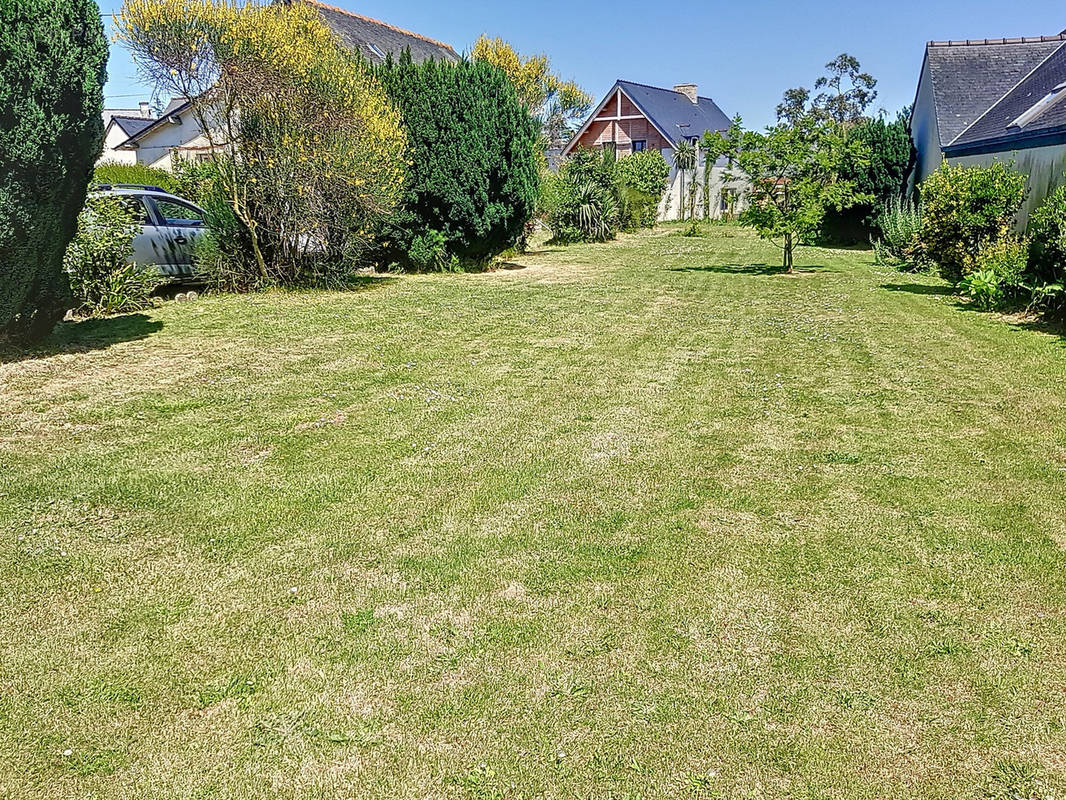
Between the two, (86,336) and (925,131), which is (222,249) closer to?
(86,336)

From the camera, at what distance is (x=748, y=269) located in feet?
53.8

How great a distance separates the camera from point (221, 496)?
Answer: 4.31 m

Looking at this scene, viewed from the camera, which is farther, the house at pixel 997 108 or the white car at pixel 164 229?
the house at pixel 997 108

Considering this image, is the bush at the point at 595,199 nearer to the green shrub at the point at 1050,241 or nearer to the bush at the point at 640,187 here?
the bush at the point at 640,187

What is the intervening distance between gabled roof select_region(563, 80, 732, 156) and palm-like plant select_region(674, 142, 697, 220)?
1.08 meters

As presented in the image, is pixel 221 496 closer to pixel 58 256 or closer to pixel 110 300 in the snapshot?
pixel 58 256

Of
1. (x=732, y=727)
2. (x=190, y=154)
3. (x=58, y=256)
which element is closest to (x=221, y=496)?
(x=732, y=727)

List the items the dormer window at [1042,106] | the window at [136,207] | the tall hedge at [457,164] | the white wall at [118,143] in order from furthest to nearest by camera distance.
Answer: the white wall at [118,143] → the tall hedge at [457,164] → the dormer window at [1042,106] → the window at [136,207]

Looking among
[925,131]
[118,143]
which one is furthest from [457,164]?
[118,143]

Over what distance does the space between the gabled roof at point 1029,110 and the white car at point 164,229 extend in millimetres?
13082

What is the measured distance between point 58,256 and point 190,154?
20.2 metres

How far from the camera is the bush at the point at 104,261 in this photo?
8898mm

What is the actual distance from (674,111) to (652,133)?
3958 millimetres

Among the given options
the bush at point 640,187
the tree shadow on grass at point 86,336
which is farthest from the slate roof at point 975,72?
the tree shadow on grass at point 86,336
